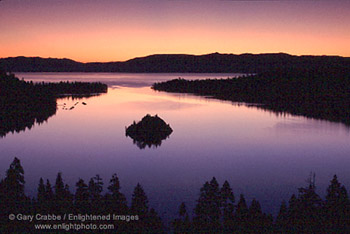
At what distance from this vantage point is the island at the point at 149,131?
122 ft

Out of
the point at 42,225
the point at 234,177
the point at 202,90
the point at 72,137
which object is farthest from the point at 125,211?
the point at 202,90

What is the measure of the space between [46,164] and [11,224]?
18.4 meters

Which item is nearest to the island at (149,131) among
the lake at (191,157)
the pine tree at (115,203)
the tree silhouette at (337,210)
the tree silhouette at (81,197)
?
the lake at (191,157)

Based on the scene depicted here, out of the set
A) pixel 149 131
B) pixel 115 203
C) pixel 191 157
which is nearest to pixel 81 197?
pixel 115 203

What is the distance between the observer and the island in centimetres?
3733

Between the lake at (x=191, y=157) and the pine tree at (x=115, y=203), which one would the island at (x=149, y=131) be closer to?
the lake at (x=191, y=157)

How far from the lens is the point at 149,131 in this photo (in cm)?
3916

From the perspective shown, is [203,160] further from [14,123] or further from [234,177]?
[14,123]

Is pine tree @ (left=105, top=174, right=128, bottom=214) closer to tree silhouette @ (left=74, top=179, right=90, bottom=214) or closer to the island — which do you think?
tree silhouette @ (left=74, top=179, right=90, bottom=214)

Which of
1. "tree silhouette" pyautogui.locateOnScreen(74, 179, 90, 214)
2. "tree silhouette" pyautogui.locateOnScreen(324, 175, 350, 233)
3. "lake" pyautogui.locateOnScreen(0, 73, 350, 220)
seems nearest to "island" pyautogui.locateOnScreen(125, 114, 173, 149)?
"lake" pyautogui.locateOnScreen(0, 73, 350, 220)

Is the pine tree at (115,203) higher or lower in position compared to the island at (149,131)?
higher

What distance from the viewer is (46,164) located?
27875 millimetres

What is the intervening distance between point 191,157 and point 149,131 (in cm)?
999

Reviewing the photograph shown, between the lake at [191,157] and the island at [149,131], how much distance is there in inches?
38.5
